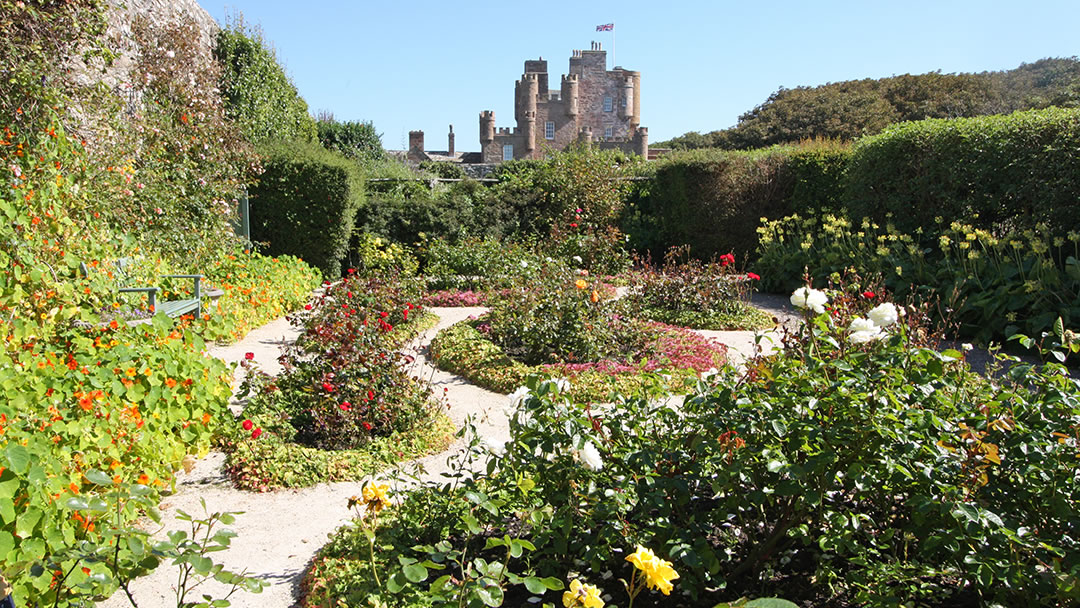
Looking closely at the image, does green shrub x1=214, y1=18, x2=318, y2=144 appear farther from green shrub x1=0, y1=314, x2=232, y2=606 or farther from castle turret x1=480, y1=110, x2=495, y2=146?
castle turret x1=480, y1=110, x2=495, y2=146

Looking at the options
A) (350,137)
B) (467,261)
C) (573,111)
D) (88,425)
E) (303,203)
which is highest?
(573,111)

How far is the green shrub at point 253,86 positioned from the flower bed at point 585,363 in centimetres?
578

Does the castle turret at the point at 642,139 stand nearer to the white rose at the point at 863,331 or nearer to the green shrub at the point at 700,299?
the green shrub at the point at 700,299

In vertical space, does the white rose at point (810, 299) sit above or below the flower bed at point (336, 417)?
above

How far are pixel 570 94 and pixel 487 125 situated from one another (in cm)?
818

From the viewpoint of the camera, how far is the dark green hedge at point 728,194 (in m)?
12.5

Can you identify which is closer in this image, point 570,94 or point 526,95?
point 526,95

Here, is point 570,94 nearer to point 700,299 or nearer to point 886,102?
point 886,102

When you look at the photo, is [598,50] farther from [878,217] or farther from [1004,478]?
[1004,478]

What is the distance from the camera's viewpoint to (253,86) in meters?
12.1

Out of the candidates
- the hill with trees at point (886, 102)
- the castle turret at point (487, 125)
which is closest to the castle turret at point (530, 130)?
the castle turret at point (487, 125)

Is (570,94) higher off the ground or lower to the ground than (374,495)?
higher

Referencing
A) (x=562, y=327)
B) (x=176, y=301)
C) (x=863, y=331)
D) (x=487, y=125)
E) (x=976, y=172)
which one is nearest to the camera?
(x=863, y=331)

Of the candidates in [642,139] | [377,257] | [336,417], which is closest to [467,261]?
[377,257]
